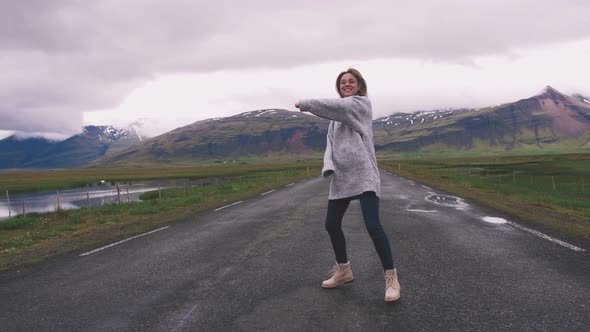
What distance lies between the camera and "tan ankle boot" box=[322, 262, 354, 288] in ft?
15.1

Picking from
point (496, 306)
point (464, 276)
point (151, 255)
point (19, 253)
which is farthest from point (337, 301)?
point (19, 253)

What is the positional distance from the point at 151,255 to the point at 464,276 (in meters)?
4.86

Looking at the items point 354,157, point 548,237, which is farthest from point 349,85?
point 548,237

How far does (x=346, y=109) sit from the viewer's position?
4.14m

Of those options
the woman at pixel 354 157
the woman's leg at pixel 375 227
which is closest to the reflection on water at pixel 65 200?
the woman at pixel 354 157

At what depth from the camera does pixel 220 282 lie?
4.98m

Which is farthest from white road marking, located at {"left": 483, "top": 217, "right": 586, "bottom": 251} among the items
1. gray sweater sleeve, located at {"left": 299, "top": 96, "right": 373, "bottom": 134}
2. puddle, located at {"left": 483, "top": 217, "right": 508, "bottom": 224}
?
gray sweater sleeve, located at {"left": 299, "top": 96, "right": 373, "bottom": 134}

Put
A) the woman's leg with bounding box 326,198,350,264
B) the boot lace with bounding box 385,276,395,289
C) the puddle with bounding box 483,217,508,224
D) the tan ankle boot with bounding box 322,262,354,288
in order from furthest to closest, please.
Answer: the puddle with bounding box 483,217,508,224, the tan ankle boot with bounding box 322,262,354,288, the woman's leg with bounding box 326,198,350,264, the boot lace with bounding box 385,276,395,289

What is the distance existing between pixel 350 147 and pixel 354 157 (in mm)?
126

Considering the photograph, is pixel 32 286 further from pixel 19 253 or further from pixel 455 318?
pixel 455 318

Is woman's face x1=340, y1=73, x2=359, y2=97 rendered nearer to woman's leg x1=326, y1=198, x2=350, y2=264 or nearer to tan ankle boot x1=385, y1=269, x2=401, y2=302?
woman's leg x1=326, y1=198, x2=350, y2=264

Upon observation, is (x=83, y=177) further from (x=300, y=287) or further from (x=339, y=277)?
(x=339, y=277)

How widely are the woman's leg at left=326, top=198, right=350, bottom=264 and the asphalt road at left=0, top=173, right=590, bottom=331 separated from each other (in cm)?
44

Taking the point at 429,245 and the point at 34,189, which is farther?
the point at 34,189
